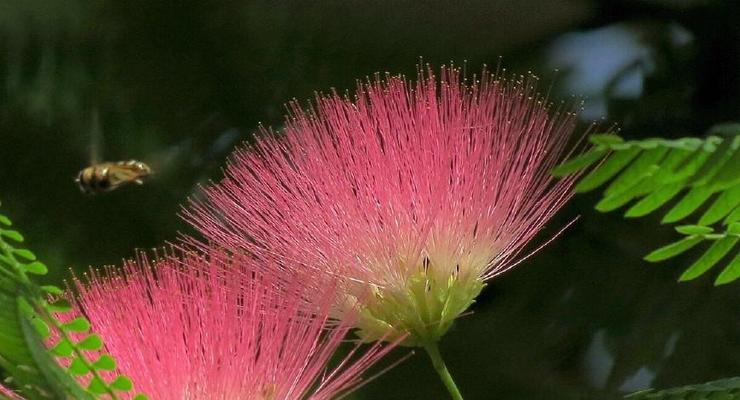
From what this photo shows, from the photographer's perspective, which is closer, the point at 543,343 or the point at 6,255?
the point at 6,255

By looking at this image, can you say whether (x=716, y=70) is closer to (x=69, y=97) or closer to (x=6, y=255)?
(x=69, y=97)

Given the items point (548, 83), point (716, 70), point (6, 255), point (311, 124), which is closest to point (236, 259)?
point (311, 124)

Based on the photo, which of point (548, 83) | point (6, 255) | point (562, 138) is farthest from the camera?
point (548, 83)

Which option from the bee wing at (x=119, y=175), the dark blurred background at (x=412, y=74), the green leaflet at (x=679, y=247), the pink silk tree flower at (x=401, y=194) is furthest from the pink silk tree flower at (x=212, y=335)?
the dark blurred background at (x=412, y=74)

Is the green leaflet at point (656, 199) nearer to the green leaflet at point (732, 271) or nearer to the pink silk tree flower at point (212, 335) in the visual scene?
the green leaflet at point (732, 271)

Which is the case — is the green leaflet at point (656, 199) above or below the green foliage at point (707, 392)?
above

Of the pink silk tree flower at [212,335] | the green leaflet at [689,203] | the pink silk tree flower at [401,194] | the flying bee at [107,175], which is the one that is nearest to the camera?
the green leaflet at [689,203]

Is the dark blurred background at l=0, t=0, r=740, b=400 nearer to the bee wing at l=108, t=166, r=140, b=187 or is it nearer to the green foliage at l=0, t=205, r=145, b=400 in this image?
the bee wing at l=108, t=166, r=140, b=187
